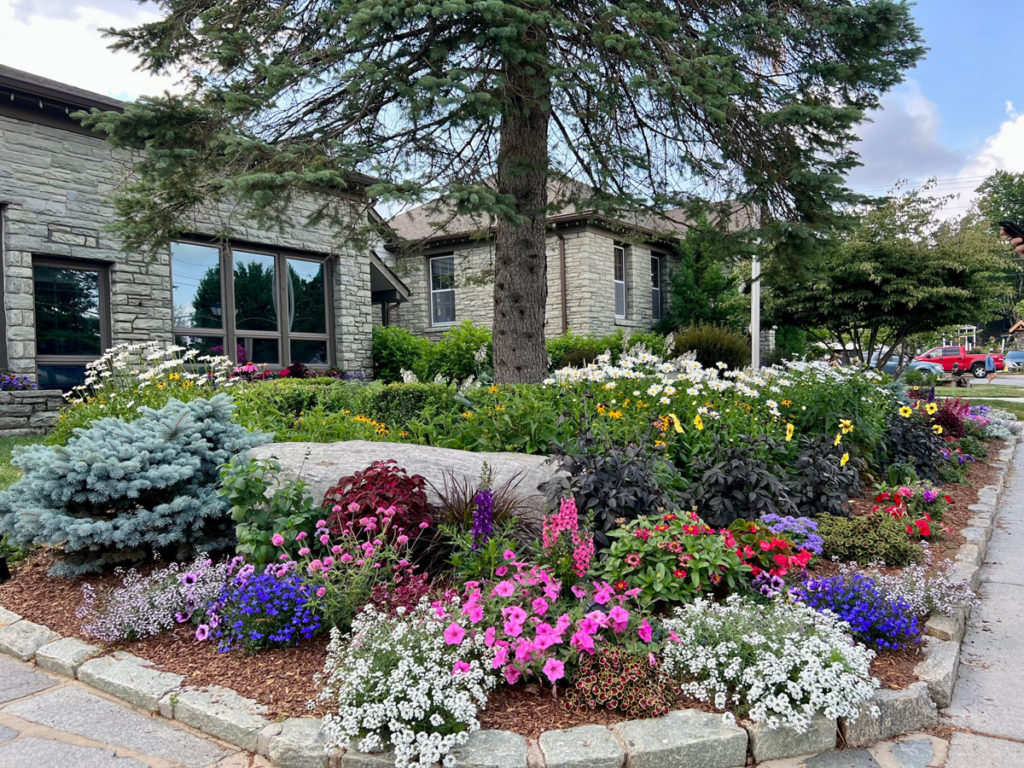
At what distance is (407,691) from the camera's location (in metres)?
2.03

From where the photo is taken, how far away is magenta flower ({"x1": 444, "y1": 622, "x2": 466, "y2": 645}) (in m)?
2.17

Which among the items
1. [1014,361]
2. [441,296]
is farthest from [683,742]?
[1014,361]

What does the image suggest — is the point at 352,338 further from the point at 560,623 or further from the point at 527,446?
the point at 560,623

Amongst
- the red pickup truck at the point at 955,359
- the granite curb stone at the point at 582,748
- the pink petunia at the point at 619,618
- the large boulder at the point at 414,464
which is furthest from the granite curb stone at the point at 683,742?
the red pickup truck at the point at 955,359

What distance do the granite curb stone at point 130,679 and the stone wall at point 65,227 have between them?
209 inches

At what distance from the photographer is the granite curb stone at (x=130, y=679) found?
2.37 m

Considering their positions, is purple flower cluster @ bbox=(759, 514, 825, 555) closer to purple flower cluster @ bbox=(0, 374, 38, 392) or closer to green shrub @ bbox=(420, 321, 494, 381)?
purple flower cluster @ bbox=(0, 374, 38, 392)

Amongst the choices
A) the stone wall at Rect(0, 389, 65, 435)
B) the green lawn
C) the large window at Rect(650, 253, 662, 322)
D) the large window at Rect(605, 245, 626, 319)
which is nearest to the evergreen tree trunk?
the green lawn

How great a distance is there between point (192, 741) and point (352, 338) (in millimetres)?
10524

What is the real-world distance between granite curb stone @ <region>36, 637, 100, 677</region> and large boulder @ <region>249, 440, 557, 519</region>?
3.79 ft

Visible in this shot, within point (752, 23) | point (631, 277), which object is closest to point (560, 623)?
point (752, 23)

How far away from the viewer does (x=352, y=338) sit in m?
12.3

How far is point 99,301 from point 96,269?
0.45 metres

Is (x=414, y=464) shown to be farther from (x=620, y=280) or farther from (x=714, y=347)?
(x=620, y=280)
